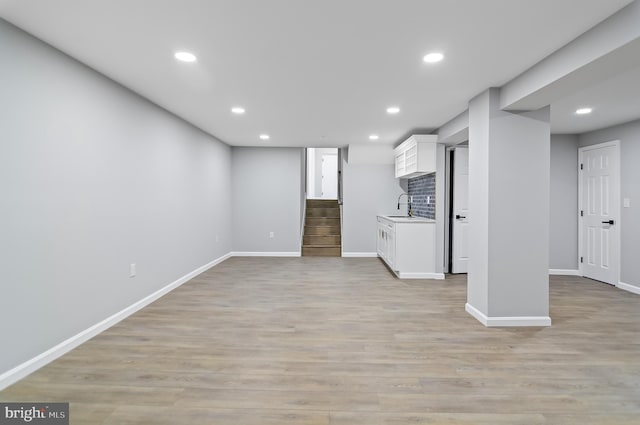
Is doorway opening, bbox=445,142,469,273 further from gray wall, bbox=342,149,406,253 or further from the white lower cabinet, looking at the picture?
gray wall, bbox=342,149,406,253

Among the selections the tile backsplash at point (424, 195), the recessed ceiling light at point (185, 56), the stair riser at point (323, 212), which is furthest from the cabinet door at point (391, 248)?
the recessed ceiling light at point (185, 56)

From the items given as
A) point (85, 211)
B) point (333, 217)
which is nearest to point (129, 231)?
point (85, 211)

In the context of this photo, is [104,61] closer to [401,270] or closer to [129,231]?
[129,231]

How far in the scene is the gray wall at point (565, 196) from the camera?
5762mm

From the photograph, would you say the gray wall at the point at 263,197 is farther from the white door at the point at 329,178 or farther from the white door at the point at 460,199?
the white door at the point at 329,178

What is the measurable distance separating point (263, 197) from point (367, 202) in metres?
2.36

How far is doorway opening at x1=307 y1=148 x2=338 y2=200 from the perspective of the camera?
1217cm

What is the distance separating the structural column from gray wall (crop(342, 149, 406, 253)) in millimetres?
4067

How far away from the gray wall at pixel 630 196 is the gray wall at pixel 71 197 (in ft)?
21.6

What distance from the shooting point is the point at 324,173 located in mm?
12500

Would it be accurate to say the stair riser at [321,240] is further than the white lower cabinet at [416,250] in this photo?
Yes

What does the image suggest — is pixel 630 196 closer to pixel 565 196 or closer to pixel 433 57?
pixel 565 196

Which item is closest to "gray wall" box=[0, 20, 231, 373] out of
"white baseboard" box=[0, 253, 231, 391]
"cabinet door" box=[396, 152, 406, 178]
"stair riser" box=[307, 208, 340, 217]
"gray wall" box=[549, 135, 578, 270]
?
"white baseboard" box=[0, 253, 231, 391]

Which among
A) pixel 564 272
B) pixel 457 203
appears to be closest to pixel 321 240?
pixel 457 203
